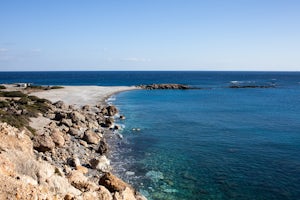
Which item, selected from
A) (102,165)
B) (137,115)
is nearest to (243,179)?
(102,165)

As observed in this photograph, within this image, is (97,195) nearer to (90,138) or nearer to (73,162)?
(73,162)

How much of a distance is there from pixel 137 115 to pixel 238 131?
20853 mm

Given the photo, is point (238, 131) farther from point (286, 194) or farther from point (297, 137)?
point (286, 194)

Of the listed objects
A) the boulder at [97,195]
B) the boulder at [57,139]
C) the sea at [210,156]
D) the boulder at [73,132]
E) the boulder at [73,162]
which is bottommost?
the sea at [210,156]

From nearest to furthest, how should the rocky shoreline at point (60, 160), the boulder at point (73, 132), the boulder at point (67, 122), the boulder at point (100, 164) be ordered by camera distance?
the rocky shoreline at point (60, 160)
the boulder at point (100, 164)
the boulder at point (73, 132)
the boulder at point (67, 122)

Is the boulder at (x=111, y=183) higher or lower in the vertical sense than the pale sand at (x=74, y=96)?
lower

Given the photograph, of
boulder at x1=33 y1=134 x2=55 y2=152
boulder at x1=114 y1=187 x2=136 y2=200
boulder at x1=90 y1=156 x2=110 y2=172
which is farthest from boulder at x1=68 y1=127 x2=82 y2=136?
boulder at x1=114 y1=187 x2=136 y2=200

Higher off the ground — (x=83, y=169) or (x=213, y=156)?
(x=83, y=169)

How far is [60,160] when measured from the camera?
26.8 meters

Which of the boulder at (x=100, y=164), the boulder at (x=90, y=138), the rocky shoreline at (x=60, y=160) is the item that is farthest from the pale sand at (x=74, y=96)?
the boulder at (x=100, y=164)

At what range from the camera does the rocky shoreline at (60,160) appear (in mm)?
10375

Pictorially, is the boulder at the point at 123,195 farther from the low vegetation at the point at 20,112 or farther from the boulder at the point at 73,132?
the boulder at the point at 73,132


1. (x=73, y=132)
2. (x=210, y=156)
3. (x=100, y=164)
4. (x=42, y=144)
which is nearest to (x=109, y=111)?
(x=73, y=132)

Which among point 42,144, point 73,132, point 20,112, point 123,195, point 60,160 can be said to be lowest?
point 60,160
